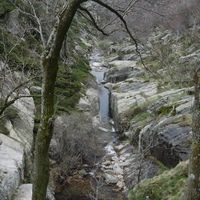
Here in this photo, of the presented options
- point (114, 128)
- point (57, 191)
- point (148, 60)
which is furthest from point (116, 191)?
point (148, 60)

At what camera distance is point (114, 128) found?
2464 centimetres

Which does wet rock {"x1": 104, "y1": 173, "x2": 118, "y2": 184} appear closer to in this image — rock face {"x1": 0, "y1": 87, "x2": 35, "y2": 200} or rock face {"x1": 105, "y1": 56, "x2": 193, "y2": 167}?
rock face {"x1": 105, "y1": 56, "x2": 193, "y2": 167}

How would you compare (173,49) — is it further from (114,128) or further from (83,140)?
(83,140)

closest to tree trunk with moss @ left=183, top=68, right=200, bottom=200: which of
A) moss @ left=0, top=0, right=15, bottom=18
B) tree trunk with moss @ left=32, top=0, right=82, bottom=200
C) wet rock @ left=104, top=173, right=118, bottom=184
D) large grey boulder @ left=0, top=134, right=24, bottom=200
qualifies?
tree trunk with moss @ left=32, top=0, right=82, bottom=200

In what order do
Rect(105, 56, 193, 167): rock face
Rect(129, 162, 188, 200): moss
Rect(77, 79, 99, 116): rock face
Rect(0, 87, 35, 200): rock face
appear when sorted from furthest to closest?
Rect(77, 79, 99, 116): rock face → Rect(105, 56, 193, 167): rock face → Rect(0, 87, 35, 200): rock face → Rect(129, 162, 188, 200): moss

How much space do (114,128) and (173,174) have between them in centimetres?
1637

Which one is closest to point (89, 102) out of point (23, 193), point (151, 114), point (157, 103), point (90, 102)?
point (90, 102)

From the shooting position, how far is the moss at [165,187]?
25.2 ft

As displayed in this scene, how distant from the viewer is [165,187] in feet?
26.2

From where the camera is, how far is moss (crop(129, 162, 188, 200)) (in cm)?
767

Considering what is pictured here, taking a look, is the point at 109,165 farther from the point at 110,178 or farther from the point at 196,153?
the point at 196,153

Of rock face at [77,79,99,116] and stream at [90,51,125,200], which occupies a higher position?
rock face at [77,79,99,116]

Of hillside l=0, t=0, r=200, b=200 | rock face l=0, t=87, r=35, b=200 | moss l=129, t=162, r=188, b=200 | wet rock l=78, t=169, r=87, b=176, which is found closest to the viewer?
hillside l=0, t=0, r=200, b=200

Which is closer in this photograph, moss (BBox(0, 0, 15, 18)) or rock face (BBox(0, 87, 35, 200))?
rock face (BBox(0, 87, 35, 200))
